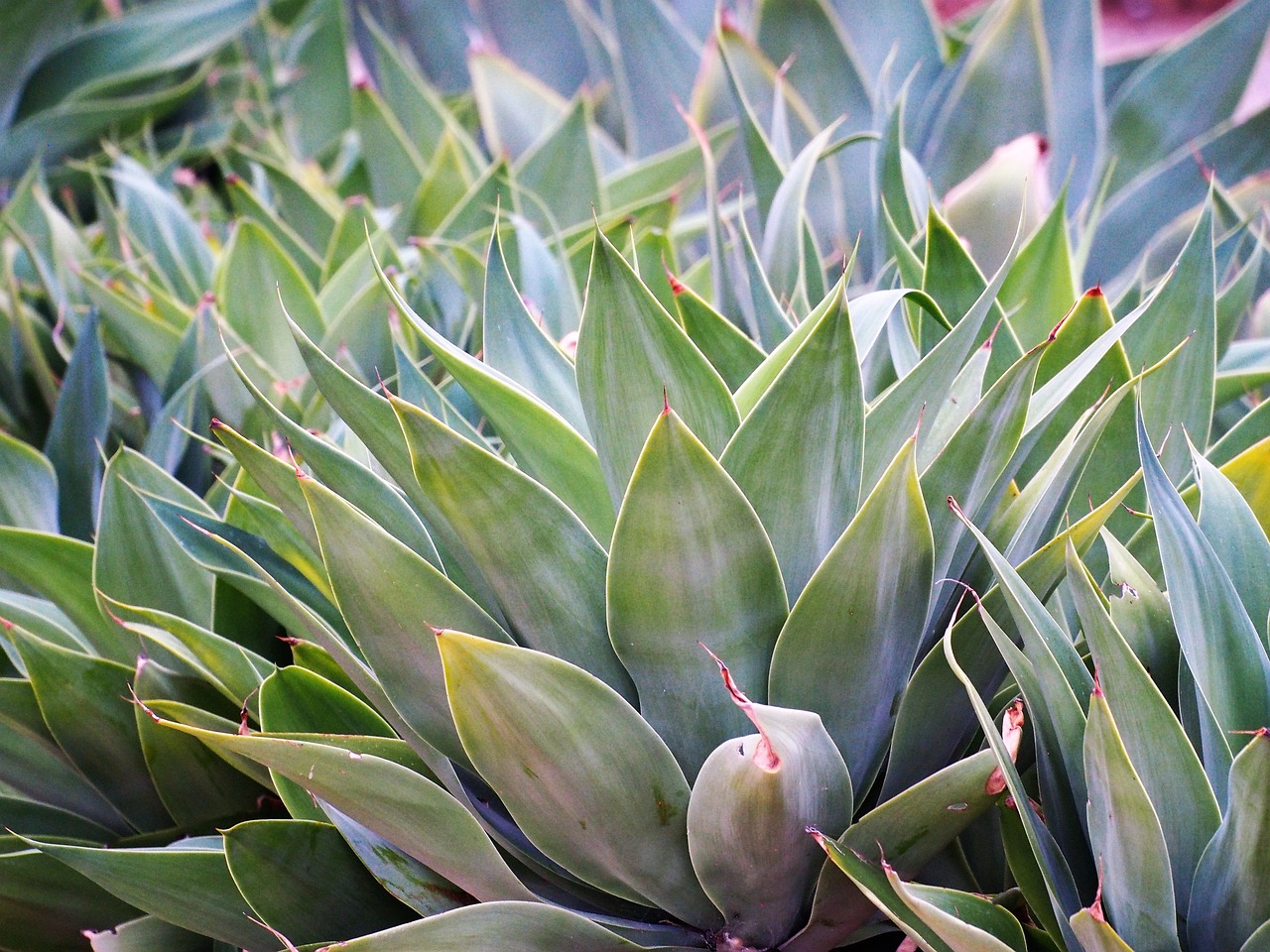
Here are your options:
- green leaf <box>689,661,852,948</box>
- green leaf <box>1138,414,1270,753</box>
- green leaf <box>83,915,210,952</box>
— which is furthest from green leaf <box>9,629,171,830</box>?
green leaf <box>1138,414,1270,753</box>

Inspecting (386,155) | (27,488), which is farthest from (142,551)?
(386,155)

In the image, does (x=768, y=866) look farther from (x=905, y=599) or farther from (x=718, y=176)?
(x=718, y=176)

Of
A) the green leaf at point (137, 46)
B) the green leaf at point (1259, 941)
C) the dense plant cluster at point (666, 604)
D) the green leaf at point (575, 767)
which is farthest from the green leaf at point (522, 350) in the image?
the green leaf at point (137, 46)

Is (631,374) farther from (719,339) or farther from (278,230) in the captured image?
(278,230)

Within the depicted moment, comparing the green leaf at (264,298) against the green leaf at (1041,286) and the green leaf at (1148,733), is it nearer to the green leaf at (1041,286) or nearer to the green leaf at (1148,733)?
the green leaf at (1041,286)

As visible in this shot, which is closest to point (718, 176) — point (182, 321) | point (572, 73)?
point (572, 73)

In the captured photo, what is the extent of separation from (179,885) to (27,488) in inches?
18.7

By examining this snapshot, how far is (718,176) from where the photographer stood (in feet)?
5.04

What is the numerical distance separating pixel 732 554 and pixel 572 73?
5.03 feet

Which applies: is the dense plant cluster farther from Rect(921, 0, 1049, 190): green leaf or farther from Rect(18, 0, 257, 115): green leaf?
Rect(18, 0, 257, 115): green leaf

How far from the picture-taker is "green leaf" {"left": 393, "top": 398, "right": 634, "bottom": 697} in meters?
0.56

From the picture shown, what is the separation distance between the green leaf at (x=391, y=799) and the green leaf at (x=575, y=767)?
3cm

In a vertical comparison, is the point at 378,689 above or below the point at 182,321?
below

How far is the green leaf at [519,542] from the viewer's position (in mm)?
558
